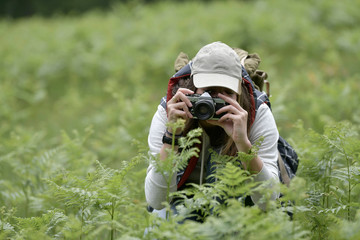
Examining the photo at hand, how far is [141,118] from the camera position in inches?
187

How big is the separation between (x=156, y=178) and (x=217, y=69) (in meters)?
0.71

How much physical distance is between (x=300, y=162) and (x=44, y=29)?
10.7 m

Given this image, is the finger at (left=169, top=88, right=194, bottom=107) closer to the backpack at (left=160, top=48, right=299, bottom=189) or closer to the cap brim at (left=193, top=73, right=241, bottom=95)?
the cap brim at (left=193, top=73, right=241, bottom=95)

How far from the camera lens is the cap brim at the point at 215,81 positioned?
228 centimetres

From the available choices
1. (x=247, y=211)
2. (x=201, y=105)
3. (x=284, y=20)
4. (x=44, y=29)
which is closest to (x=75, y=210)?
(x=201, y=105)

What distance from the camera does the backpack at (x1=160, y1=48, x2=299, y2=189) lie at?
254cm

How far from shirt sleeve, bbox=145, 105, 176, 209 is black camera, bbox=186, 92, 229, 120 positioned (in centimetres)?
36

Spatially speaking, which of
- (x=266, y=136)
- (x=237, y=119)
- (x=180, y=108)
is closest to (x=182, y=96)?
(x=180, y=108)

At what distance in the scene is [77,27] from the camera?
424 inches

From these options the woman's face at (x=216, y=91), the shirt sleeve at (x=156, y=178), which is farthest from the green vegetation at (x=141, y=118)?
the woman's face at (x=216, y=91)

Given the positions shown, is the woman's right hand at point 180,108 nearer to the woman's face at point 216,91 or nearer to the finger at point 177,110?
the finger at point 177,110

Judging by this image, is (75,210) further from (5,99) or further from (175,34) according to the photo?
(175,34)

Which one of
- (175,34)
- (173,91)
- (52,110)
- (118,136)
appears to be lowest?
(52,110)

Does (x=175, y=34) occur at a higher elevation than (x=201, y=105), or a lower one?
lower
